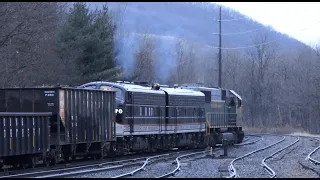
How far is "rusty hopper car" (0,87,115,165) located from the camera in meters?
19.1

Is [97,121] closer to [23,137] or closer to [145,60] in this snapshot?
[23,137]

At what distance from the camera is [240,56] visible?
261 feet

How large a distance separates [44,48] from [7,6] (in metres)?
7.31

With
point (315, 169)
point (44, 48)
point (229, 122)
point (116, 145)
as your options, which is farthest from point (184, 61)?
point (315, 169)

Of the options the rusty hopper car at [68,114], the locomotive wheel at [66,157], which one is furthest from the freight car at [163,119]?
the locomotive wheel at [66,157]

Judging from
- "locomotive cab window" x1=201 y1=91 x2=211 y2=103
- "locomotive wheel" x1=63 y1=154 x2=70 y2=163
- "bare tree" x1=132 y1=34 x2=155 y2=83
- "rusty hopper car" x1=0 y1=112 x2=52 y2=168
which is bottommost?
"locomotive wheel" x1=63 y1=154 x2=70 y2=163

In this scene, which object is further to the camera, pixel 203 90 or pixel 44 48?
pixel 44 48

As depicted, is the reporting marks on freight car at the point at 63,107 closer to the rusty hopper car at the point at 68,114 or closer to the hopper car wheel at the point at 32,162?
the rusty hopper car at the point at 68,114

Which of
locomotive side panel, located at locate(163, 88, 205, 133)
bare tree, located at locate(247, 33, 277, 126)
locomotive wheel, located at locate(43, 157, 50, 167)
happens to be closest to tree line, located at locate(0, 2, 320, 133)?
locomotive side panel, located at locate(163, 88, 205, 133)

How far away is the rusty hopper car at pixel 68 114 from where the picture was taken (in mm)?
19062

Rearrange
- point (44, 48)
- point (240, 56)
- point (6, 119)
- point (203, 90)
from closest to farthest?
point (6, 119), point (203, 90), point (44, 48), point (240, 56)

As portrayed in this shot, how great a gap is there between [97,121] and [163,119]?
20.8ft

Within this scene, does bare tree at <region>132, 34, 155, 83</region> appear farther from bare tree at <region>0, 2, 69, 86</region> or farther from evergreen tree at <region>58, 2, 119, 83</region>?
bare tree at <region>0, 2, 69, 86</region>

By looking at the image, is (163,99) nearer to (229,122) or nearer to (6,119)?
(229,122)
